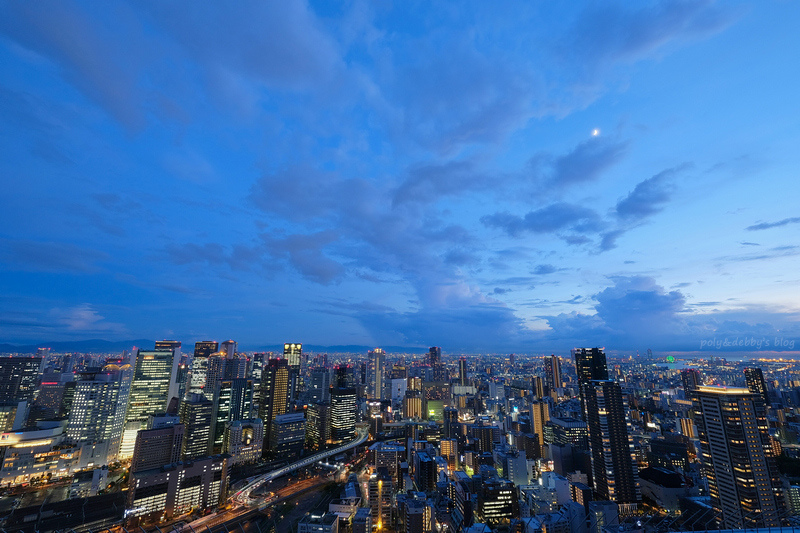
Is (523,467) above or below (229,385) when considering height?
below

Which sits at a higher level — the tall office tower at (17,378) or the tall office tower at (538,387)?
the tall office tower at (17,378)

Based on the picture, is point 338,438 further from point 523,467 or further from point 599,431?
point 599,431

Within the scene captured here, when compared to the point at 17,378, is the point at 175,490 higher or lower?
lower

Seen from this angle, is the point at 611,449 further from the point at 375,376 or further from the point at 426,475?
the point at 375,376

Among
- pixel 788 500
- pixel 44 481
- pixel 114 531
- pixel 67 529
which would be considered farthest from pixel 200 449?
pixel 788 500

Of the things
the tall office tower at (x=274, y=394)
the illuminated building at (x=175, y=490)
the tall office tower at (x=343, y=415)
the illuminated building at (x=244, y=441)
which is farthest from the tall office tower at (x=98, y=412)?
the tall office tower at (x=343, y=415)

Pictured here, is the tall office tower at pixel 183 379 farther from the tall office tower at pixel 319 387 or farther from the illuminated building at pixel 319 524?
the illuminated building at pixel 319 524

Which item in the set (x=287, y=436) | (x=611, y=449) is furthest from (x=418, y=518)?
(x=287, y=436)
